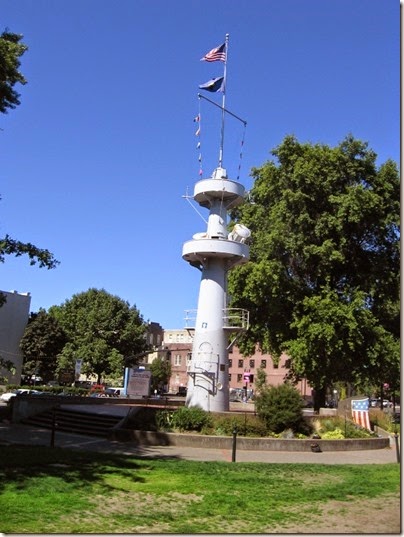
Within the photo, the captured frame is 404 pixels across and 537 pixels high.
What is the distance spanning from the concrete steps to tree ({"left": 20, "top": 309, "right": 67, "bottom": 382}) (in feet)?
141

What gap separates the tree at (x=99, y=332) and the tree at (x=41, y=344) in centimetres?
133

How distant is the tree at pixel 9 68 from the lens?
1426 cm

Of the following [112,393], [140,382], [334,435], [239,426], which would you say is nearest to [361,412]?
[334,435]

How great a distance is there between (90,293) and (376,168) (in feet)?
156

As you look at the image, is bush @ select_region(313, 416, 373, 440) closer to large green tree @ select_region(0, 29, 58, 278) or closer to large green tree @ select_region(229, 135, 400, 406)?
large green tree @ select_region(229, 135, 400, 406)

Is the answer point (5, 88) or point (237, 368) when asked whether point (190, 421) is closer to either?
point (5, 88)

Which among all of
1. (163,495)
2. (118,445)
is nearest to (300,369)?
(118,445)

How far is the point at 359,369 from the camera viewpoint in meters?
33.8

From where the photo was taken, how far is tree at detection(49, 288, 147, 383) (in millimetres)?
67312

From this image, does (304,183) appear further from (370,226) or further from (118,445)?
(118,445)

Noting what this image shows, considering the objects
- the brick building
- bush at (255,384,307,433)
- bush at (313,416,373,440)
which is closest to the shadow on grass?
bush at (255,384,307,433)

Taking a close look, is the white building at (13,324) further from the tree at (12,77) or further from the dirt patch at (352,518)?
the dirt patch at (352,518)

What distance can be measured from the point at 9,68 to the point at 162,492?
10992 mm

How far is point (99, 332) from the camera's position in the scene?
2763 inches
